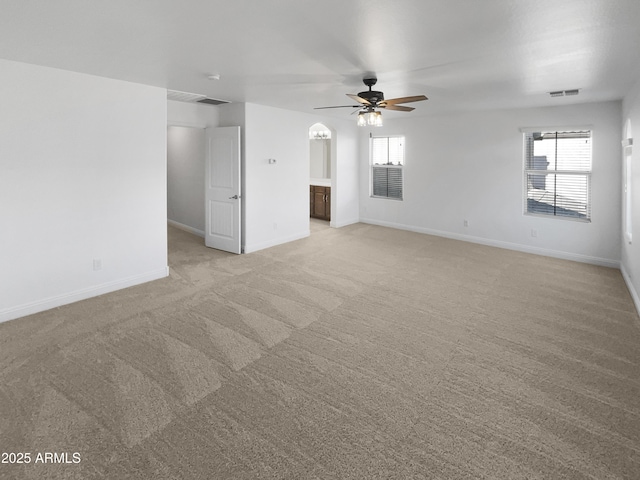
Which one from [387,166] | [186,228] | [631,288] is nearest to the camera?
[631,288]

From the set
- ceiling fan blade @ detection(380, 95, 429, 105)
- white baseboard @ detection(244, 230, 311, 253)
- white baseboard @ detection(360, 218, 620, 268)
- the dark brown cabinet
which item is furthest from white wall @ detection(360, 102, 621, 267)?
ceiling fan blade @ detection(380, 95, 429, 105)

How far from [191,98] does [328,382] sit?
15.2 feet

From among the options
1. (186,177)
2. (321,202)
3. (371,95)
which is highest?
(371,95)

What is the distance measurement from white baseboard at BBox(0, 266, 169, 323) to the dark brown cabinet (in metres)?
4.68

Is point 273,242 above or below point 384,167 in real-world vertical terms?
below

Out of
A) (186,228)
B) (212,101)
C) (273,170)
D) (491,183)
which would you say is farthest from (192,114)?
(491,183)

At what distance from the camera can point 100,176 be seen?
4125 mm

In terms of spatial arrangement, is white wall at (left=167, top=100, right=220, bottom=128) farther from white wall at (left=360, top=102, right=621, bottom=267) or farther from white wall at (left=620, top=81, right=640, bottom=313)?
white wall at (left=620, top=81, right=640, bottom=313)

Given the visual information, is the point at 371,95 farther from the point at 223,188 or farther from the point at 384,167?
the point at 384,167

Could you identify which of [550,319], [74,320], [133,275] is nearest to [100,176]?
[133,275]

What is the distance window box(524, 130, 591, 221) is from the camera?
225 inches

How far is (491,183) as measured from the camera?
21.8 ft

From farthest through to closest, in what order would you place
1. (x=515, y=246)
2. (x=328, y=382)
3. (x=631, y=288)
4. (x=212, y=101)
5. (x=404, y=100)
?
(x=515, y=246) < (x=212, y=101) < (x=631, y=288) < (x=404, y=100) < (x=328, y=382)

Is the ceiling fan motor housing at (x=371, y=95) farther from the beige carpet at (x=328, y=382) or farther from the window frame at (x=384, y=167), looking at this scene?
the window frame at (x=384, y=167)
